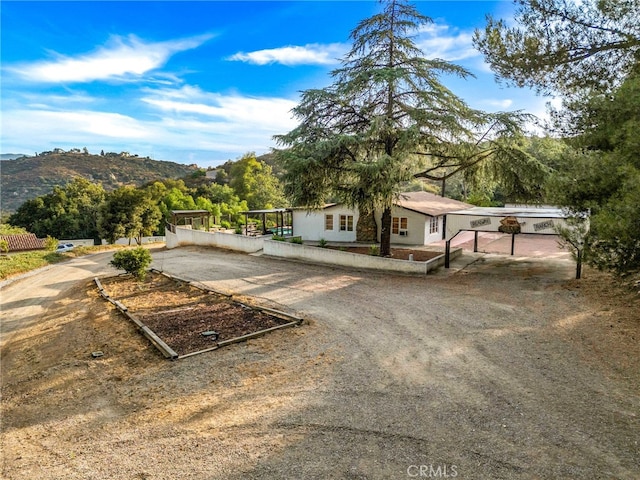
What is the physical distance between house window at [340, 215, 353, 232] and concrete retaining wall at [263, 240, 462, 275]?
4568mm

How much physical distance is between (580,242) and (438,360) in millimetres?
4565

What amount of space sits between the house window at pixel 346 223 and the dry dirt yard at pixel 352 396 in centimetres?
1144

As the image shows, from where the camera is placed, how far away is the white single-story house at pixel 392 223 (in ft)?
67.7

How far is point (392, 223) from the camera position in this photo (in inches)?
840

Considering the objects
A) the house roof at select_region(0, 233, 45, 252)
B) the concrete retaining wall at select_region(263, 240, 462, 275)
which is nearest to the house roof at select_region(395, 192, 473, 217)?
the concrete retaining wall at select_region(263, 240, 462, 275)

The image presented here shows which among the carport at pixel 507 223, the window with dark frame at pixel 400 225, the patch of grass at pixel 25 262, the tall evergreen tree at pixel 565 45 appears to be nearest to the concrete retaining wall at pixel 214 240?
the window with dark frame at pixel 400 225

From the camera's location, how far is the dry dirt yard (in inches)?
160

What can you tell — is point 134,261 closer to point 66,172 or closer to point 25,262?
point 25,262

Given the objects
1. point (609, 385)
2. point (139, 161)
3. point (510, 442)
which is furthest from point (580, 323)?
point (139, 161)

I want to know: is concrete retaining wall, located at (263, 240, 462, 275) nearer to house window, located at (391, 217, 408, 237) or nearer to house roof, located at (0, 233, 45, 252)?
house window, located at (391, 217, 408, 237)

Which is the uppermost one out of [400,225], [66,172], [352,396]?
[66,172]

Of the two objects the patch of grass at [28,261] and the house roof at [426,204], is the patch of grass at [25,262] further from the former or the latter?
the house roof at [426,204]
